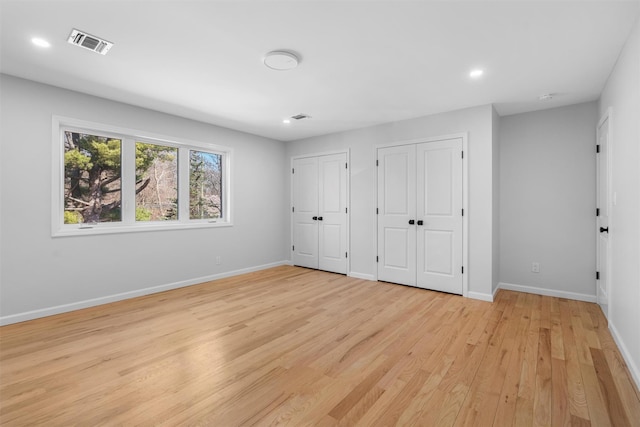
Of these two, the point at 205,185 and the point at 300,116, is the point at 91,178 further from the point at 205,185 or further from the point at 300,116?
the point at 300,116

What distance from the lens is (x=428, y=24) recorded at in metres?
2.12

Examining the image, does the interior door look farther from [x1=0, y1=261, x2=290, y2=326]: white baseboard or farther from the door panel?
[x1=0, y1=261, x2=290, y2=326]: white baseboard

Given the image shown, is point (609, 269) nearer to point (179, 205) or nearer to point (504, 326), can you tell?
point (504, 326)

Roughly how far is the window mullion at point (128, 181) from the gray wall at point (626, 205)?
514 cm

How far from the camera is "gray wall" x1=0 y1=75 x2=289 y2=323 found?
9.82ft

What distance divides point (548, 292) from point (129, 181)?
5.88 metres

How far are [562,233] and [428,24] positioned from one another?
342 cm

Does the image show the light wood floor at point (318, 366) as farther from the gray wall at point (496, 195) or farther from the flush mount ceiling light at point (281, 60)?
the flush mount ceiling light at point (281, 60)

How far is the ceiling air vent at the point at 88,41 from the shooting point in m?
2.25

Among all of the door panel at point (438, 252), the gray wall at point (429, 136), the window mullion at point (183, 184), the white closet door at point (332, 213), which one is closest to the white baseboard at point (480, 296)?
the gray wall at point (429, 136)

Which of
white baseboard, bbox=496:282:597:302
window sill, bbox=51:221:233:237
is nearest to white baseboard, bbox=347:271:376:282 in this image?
white baseboard, bbox=496:282:597:302

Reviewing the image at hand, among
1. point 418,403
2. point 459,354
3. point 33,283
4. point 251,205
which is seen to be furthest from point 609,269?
point 33,283

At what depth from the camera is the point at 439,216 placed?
13.5 ft

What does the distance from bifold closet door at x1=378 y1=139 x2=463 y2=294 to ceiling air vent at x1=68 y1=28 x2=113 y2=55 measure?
3.61 meters
